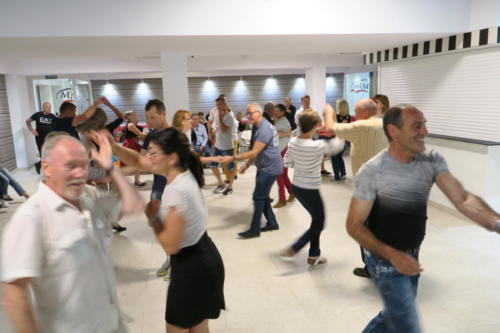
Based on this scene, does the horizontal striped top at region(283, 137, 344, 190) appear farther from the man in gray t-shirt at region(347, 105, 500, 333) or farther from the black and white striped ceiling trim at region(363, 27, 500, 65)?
the black and white striped ceiling trim at region(363, 27, 500, 65)

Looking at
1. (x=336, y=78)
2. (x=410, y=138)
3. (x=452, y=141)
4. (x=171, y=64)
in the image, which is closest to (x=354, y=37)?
(x=452, y=141)

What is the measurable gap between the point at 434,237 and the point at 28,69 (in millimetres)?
10430

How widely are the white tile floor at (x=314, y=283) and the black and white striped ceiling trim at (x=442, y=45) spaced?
2.52 m

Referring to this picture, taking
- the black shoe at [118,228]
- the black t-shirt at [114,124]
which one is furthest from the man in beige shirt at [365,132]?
the black shoe at [118,228]

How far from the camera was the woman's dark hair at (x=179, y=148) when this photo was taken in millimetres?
2096

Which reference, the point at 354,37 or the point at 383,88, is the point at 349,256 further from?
the point at 383,88

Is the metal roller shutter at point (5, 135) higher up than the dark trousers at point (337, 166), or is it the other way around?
the metal roller shutter at point (5, 135)

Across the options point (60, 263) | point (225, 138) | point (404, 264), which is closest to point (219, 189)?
point (225, 138)

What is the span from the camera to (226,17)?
17.4 feet

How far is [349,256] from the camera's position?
4215mm

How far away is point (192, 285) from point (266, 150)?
285 centimetres

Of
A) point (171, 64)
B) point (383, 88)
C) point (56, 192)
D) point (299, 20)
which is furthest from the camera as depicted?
point (383, 88)

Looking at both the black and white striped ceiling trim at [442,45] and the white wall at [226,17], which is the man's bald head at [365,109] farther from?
the black and white striped ceiling trim at [442,45]

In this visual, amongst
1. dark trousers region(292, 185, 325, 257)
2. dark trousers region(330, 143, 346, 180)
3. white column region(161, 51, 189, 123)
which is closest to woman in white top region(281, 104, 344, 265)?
dark trousers region(292, 185, 325, 257)
